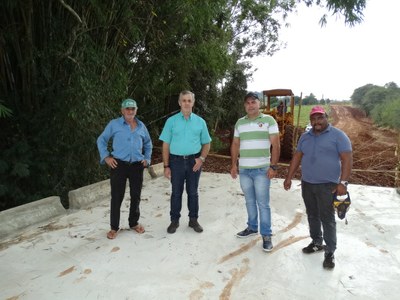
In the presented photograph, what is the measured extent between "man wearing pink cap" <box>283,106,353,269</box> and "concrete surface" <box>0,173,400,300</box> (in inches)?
12.5

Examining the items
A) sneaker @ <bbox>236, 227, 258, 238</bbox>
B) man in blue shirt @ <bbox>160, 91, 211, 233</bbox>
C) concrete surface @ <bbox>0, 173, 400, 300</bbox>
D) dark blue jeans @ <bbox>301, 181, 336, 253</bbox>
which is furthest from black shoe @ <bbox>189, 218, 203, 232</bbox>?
dark blue jeans @ <bbox>301, 181, 336, 253</bbox>

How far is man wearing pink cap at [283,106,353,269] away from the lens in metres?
2.30

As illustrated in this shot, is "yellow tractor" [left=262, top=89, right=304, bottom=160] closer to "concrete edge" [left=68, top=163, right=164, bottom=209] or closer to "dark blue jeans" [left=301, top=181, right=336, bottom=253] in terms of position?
"concrete edge" [left=68, top=163, right=164, bottom=209]

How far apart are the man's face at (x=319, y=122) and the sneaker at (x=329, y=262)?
0.98m

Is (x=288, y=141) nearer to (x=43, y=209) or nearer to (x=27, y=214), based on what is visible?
(x=43, y=209)

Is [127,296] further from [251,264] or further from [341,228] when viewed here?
[341,228]

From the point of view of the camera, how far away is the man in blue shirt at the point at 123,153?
9.37 feet

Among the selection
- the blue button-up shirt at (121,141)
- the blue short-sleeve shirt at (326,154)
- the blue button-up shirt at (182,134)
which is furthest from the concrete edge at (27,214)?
the blue short-sleeve shirt at (326,154)

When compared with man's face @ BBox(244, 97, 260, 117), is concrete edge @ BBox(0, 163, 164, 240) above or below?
below

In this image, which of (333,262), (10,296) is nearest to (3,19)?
(10,296)

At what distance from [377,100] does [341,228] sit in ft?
85.4

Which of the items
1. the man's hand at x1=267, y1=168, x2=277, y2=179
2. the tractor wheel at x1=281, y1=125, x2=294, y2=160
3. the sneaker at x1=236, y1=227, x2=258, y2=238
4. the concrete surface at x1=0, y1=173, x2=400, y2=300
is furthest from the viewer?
the tractor wheel at x1=281, y1=125, x2=294, y2=160

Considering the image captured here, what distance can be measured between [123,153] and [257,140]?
1197 mm

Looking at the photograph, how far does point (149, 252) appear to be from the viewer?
8.96 feet
